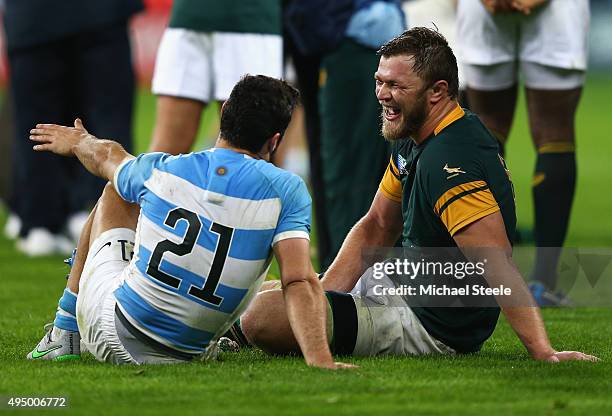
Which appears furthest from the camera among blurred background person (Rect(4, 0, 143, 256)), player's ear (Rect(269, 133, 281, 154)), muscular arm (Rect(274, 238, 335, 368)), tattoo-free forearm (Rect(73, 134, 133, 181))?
blurred background person (Rect(4, 0, 143, 256))

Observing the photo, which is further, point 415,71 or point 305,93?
point 305,93

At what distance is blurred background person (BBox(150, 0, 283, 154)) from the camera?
6.58 metres

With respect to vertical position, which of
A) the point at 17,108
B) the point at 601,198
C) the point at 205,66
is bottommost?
the point at 601,198

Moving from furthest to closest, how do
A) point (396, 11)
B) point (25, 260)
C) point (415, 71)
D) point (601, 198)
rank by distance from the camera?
point (601, 198), point (25, 260), point (396, 11), point (415, 71)

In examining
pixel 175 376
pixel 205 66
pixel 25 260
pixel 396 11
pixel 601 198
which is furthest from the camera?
pixel 601 198

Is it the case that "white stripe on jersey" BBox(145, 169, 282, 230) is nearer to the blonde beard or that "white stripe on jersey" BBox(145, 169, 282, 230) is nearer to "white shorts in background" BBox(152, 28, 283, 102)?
the blonde beard

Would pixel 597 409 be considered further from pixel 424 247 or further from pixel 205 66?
pixel 205 66

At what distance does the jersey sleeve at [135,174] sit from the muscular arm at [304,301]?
1.54ft

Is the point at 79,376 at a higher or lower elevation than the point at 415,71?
lower

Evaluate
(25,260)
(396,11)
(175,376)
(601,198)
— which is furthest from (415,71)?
(601,198)

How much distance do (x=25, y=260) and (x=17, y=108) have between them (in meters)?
1.13

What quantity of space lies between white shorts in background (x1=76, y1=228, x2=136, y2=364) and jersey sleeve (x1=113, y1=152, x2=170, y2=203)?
22 centimetres

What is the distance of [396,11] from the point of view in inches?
289

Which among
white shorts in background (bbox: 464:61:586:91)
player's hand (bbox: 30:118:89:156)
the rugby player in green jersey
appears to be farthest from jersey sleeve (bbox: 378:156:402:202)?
white shorts in background (bbox: 464:61:586:91)
